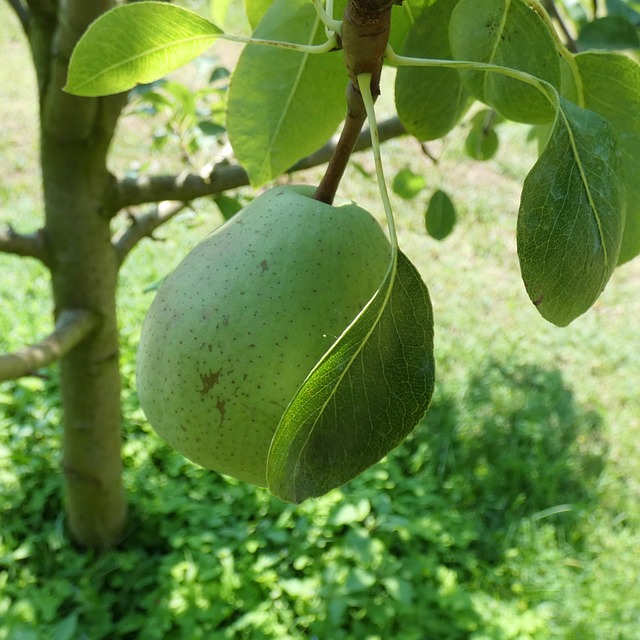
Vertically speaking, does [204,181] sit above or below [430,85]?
below

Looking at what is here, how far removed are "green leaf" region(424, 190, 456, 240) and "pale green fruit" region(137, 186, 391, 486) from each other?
55cm

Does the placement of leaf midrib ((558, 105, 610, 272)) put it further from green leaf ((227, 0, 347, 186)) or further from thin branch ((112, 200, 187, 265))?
thin branch ((112, 200, 187, 265))

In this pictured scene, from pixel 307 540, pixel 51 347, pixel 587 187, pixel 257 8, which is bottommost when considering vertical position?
pixel 307 540

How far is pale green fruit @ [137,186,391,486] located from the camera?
575mm

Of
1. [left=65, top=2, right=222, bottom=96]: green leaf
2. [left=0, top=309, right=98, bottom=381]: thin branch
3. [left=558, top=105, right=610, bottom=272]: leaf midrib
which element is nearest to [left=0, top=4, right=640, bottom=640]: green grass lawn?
[left=0, top=309, right=98, bottom=381]: thin branch

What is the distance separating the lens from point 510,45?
1.83 feet

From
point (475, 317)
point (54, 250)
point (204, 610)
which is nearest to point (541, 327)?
point (475, 317)

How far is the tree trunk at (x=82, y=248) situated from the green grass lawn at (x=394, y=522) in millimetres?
195

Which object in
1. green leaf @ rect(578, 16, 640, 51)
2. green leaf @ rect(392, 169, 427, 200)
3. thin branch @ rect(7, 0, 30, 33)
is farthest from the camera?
green leaf @ rect(392, 169, 427, 200)

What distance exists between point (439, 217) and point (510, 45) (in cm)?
68

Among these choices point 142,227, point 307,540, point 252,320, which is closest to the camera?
point 252,320

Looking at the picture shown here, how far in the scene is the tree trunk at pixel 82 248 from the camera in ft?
4.06

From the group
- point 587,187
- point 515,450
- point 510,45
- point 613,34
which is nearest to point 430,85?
point 510,45

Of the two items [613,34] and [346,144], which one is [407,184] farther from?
[346,144]
